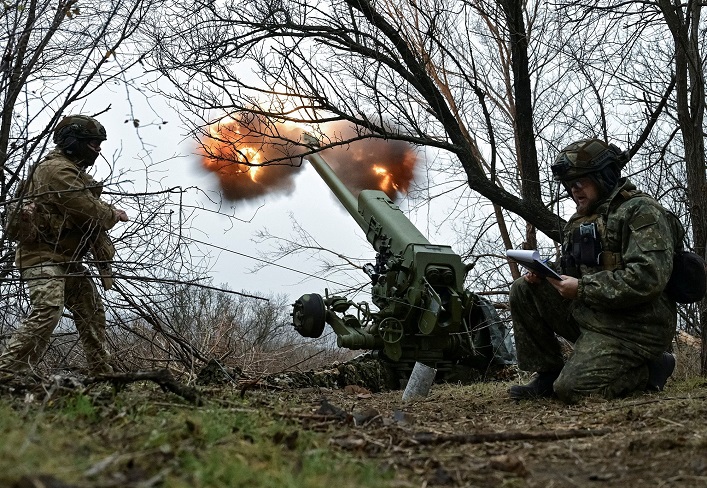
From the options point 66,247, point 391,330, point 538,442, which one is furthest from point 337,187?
point 538,442

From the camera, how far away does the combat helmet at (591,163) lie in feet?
18.2

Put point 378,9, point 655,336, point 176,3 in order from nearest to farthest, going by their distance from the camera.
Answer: point 655,336 → point 176,3 → point 378,9

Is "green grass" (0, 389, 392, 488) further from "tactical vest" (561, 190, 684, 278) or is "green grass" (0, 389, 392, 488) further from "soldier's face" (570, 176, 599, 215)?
"soldier's face" (570, 176, 599, 215)

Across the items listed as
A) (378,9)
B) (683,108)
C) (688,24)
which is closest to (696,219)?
(683,108)

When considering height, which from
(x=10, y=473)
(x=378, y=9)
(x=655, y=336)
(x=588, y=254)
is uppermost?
(x=378, y=9)

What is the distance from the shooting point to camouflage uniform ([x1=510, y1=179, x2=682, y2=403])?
16.8 feet

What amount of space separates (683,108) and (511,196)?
2.05 metres

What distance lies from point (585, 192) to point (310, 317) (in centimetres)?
359

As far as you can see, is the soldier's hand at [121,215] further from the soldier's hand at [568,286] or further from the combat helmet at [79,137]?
the soldier's hand at [568,286]

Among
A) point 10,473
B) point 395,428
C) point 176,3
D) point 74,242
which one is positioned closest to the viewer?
point 10,473

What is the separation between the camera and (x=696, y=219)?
289 inches

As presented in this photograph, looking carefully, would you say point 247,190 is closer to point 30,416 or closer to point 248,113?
point 248,113

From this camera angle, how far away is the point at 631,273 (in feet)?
16.7

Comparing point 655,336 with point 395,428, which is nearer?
point 395,428
